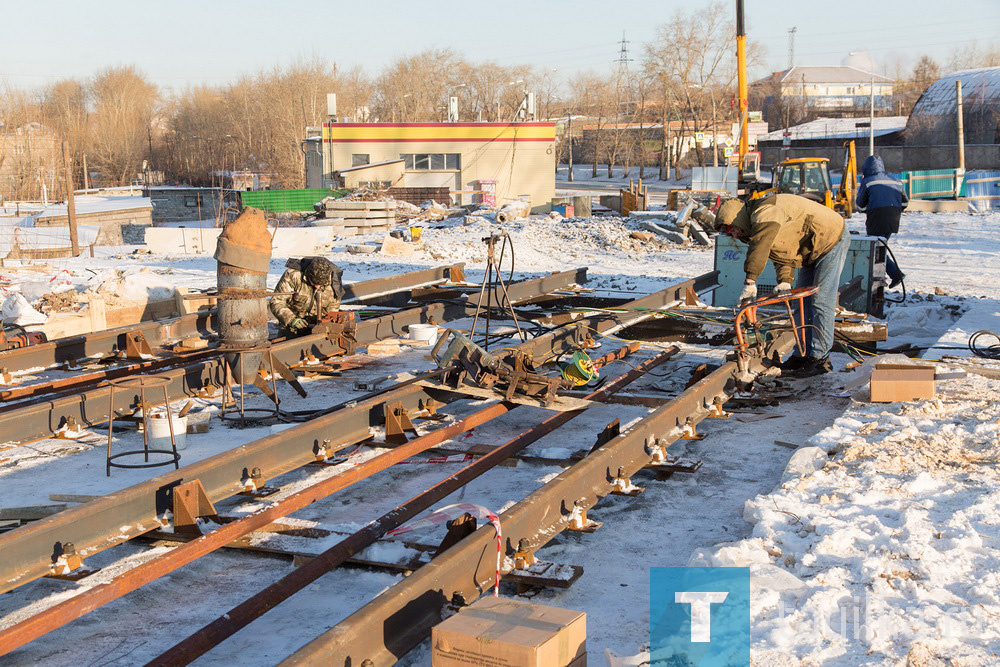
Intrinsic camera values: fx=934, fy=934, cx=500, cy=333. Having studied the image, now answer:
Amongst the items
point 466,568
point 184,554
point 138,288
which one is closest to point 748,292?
point 466,568

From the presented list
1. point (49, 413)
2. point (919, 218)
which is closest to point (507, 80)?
point (919, 218)

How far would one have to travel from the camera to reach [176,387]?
756 cm

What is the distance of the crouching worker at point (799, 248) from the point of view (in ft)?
26.4

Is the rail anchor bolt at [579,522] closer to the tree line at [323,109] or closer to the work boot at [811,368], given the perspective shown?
the work boot at [811,368]

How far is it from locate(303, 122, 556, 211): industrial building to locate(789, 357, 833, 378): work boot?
109ft

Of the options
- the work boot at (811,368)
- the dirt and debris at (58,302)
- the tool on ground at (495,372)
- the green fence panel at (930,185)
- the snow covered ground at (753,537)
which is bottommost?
the snow covered ground at (753,537)

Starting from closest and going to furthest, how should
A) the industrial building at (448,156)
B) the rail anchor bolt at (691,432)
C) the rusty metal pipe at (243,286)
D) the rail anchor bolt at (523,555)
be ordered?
the rail anchor bolt at (523,555), the rail anchor bolt at (691,432), the rusty metal pipe at (243,286), the industrial building at (448,156)

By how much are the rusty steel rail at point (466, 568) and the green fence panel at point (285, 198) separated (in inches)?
1263

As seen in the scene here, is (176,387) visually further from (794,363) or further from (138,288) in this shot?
(794,363)

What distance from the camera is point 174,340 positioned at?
410 inches

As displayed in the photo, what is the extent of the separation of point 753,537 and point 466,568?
155 cm

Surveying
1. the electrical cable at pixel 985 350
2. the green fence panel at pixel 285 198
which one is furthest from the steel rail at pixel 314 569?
the green fence panel at pixel 285 198

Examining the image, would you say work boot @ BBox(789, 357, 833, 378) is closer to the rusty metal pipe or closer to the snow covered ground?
the snow covered ground

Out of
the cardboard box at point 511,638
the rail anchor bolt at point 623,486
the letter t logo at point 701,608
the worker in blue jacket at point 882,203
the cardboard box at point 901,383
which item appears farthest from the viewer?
the worker in blue jacket at point 882,203
